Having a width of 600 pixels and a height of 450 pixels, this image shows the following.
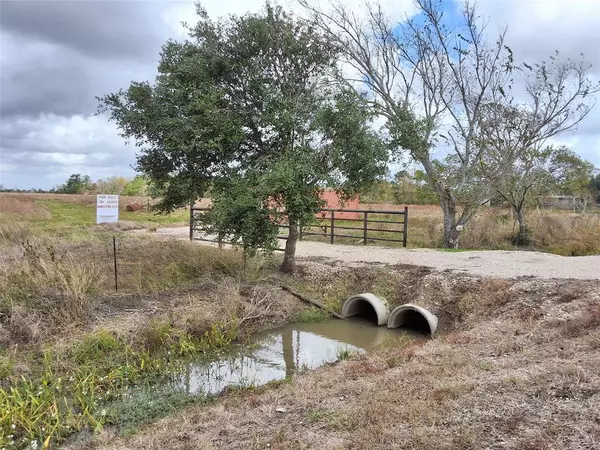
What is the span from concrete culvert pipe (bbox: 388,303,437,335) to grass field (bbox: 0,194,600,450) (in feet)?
1.09

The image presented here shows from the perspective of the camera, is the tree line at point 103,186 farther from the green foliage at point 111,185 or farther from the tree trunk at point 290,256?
the tree trunk at point 290,256

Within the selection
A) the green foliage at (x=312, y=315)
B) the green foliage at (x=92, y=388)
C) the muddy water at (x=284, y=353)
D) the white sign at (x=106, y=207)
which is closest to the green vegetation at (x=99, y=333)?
the green foliage at (x=92, y=388)

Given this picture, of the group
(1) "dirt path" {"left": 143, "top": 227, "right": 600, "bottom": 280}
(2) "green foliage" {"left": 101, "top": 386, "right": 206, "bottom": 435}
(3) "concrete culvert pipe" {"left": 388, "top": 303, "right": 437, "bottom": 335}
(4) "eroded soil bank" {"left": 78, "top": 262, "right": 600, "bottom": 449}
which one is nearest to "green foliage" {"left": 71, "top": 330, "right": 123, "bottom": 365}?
(2) "green foliage" {"left": 101, "top": 386, "right": 206, "bottom": 435}

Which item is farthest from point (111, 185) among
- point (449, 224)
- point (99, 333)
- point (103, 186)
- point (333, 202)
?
point (99, 333)

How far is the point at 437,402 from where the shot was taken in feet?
13.9

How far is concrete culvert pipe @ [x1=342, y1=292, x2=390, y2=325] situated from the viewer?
9.22 metres

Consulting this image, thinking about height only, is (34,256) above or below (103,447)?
above

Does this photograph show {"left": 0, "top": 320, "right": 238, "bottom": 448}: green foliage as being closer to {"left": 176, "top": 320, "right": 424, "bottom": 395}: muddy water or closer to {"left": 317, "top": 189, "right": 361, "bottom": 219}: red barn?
{"left": 176, "top": 320, "right": 424, "bottom": 395}: muddy water

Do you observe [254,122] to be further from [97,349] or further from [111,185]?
[111,185]

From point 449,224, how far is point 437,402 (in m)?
12.6

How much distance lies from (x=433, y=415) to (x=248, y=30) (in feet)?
25.6

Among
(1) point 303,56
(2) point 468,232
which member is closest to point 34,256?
(1) point 303,56

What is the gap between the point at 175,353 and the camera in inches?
274

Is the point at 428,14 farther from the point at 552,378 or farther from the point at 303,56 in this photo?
the point at 552,378
